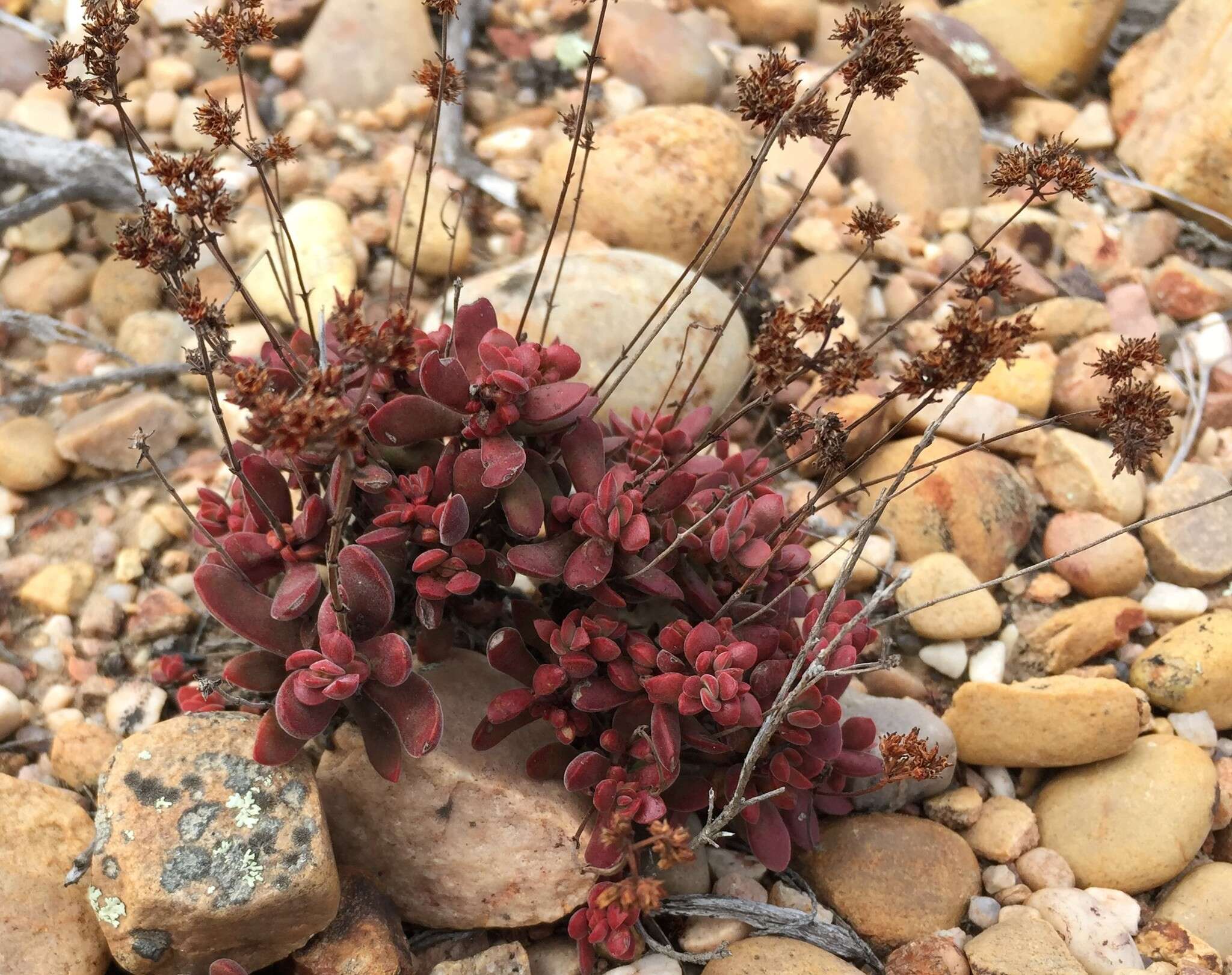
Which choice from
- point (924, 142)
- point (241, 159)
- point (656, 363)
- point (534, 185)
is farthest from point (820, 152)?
point (241, 159)

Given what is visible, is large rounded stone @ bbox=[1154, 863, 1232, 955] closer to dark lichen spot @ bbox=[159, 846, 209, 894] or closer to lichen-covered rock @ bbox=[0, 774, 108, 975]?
dark lichen spot @ bbox=[159, 846, 209, 894]

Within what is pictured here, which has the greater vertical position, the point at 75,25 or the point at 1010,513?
the point at 75,25

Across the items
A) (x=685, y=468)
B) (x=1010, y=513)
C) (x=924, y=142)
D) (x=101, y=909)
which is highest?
(x=924, y=142)

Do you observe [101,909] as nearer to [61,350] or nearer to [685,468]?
[685,468]

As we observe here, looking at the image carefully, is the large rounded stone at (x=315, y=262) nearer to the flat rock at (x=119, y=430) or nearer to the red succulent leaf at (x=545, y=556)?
the flat rock at (x=119, y=430)

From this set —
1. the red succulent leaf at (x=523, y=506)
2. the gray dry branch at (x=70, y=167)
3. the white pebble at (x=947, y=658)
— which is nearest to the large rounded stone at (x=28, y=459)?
the gray dry branch at (x=70, y=167)

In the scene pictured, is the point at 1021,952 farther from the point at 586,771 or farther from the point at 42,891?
the point at 42,891
